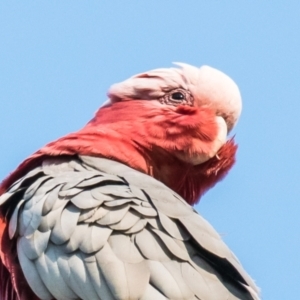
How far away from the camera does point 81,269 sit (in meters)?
4.16

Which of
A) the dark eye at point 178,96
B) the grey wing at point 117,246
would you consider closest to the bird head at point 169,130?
the dark eye at point 178,96

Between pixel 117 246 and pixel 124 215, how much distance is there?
0.15 meters

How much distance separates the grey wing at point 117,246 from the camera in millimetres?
4074

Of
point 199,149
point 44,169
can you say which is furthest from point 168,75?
point 44,169

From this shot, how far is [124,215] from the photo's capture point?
14.0 ft

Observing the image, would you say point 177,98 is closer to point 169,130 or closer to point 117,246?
point 169,130

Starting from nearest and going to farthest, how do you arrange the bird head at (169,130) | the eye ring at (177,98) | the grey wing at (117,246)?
the grey wing at (117,246)
the bird head at (169,130)
the eye ring at (177,98)

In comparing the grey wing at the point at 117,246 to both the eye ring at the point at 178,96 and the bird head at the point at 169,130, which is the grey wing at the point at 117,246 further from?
the eye ring at the point at 178,96

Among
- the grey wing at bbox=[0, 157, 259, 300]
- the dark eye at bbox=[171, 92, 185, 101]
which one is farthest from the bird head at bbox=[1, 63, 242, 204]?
the grey wing at bbox=[0, 157, 259, 300]

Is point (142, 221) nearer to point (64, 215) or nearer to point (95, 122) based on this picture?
point (64, 215)

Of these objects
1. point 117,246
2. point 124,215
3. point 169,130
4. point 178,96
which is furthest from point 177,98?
point 117,246

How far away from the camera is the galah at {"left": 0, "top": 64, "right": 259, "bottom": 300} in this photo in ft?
13.5

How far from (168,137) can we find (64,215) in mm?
988

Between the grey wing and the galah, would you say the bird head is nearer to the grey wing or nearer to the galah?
the galah
